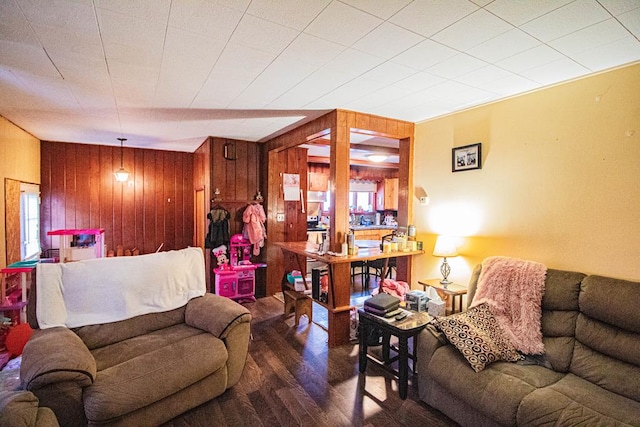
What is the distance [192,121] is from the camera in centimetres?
394

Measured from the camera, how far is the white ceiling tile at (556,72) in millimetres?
2277

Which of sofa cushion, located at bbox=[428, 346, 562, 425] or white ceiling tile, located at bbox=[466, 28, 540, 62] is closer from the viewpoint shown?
sofa cushion, located at bbox=[428, 346, 562, 425]

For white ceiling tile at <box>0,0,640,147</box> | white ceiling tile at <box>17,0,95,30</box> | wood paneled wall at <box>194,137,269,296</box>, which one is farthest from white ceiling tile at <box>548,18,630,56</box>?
wood paneled wall at <box>194,137,269,296</box>

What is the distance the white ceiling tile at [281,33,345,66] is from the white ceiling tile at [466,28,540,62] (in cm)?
94

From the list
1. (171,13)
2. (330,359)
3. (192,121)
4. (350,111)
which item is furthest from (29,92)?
(330,359)

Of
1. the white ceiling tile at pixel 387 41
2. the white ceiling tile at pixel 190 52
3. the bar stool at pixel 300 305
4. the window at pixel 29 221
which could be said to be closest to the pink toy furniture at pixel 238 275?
the bar stool at pixel 300 305

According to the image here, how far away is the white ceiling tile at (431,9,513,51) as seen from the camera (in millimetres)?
1725

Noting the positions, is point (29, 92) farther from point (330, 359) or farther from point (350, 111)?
point (330, 359)

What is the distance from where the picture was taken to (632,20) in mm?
1741

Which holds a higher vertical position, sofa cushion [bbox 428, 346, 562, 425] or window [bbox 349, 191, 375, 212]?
window [bbox 349, 191, 375, 212]

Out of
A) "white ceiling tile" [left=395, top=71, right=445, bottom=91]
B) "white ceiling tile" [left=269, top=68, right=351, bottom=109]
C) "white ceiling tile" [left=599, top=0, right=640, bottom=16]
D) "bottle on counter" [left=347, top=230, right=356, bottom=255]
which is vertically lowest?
"bottle on counter" [left=347, top=230, right=356, bottom=255]

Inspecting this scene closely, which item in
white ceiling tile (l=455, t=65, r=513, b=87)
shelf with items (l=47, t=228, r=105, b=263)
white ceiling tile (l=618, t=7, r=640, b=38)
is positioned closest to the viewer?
white ceiling tile (l=618, t=7, r=640, b=38)

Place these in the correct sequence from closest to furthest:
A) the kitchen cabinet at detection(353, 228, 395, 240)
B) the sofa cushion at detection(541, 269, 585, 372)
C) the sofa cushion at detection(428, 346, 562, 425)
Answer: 1. the sofa cushion at detection(428, 346, 562, 425)
2. the sofa cushion at detection(541, 269, 585, 372)
3. the kitchen cabinet at detection(353, 228, 395, 240)

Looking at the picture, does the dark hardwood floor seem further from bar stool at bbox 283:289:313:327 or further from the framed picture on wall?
the framed picture on wall
